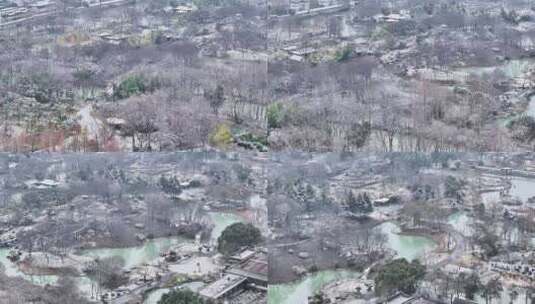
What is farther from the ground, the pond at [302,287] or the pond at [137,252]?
the pond at [137,252]

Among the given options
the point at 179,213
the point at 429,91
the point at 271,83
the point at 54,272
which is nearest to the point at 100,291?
the point at 54,272

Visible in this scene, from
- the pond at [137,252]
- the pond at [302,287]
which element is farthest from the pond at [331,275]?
the pond at [137,252]

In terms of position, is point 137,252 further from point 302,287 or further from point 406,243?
point 406,243

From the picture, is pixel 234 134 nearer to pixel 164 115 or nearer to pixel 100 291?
pixel 164 115

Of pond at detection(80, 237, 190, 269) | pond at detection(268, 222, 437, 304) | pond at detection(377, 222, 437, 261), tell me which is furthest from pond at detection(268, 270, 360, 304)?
pond at detection(80, 237, 190, 269)

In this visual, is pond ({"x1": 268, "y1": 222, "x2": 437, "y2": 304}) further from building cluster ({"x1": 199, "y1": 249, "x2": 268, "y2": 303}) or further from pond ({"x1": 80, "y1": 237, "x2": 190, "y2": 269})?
pond ({"x1": 80, "y1": 237, "x2": 190, "y2": 269})

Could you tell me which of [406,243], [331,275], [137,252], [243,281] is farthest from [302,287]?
[137,252]

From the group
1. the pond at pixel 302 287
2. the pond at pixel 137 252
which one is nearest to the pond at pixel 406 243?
the pond at pixel 302 287

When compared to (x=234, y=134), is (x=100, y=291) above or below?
below

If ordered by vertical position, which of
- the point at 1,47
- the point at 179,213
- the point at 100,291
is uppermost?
the point at 1,47

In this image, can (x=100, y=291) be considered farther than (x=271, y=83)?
No

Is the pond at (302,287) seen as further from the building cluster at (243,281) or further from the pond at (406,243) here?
the pond at (406,243)
